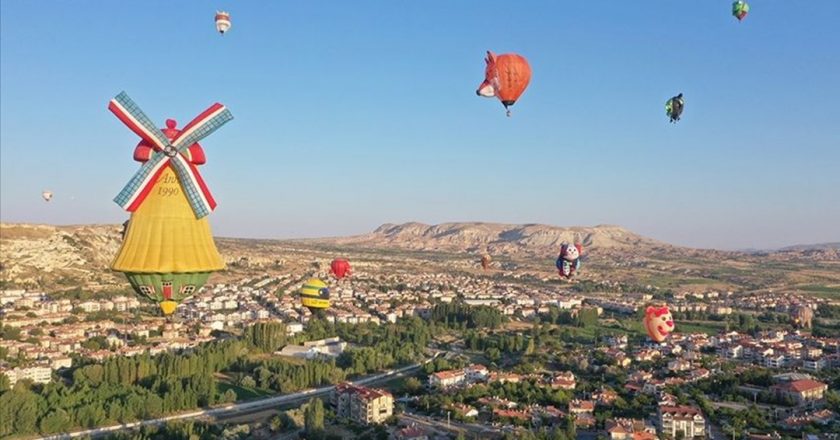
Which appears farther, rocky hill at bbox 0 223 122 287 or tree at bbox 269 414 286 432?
rocky hill at bbox 0 223 122 287

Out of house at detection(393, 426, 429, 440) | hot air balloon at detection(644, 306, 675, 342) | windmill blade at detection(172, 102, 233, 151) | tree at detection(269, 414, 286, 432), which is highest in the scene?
windmill blade at detection(172, 102, 233, 151)

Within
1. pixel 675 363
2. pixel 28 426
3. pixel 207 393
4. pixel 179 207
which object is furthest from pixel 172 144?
pixel 675 363

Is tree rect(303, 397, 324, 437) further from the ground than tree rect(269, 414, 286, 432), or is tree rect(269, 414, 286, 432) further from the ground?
tree rect(303, 397, 324, 437)

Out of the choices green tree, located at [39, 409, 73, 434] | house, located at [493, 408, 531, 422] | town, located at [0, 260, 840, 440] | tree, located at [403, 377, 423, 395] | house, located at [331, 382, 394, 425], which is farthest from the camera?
tree, located at [403, 377, 423, 395]

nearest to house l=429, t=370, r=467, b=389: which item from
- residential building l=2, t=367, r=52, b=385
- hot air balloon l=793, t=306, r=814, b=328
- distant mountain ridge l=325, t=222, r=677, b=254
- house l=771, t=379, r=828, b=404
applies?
house l=771, t=379, r=828, b=404

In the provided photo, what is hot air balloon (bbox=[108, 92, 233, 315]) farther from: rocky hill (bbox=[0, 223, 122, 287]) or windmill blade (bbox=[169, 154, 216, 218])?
rocky hill (bbox=[0, 223, 122, 287])

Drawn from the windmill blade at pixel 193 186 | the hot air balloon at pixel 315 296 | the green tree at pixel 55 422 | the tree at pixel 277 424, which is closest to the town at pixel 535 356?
the tree at pixel 277 424

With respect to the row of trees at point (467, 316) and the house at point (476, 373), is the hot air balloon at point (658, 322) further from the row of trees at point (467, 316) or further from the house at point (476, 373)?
the row of trees at point (467, 316)
